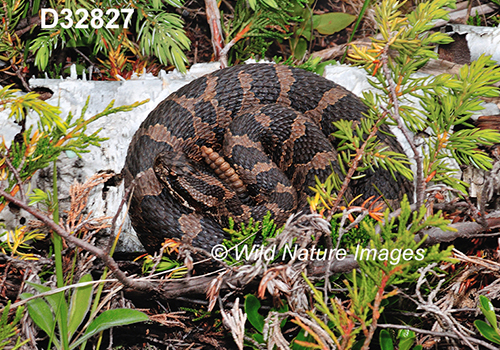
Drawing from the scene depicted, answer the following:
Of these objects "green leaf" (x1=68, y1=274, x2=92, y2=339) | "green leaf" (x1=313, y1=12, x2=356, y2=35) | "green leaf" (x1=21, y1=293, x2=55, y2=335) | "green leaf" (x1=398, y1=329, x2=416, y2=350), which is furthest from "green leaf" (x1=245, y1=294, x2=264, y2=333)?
"green leaf" (x1=313, y1=12, x2=356, y2=35)

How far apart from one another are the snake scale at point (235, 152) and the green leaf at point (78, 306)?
770 millimetres

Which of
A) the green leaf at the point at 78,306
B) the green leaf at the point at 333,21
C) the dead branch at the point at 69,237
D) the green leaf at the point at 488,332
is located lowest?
the green leaf at the point at 488,332

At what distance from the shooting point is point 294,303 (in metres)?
1.99

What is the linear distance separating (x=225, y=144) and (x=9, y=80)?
1.88 meters

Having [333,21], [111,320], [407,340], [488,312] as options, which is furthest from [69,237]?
[333,21]

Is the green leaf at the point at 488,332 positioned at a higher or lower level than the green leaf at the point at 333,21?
lower

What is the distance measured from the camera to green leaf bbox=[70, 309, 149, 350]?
214 cm

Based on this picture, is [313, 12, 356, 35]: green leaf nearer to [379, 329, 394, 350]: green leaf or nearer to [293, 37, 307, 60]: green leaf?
[293, 37, 307, 60]: green leaf

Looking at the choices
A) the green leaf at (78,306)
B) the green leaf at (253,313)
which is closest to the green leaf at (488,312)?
the green leaf at (253,313)

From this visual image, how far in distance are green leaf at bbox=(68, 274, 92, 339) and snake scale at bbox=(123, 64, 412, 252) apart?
2.52 feet

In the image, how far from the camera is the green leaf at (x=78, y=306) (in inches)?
84.6

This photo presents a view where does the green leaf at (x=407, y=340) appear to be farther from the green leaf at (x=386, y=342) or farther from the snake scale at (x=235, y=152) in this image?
the snake scale at (x=235, y=152)

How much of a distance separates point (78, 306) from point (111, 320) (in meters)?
0.19

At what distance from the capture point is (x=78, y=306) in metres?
2.17
